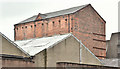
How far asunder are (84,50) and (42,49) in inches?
210

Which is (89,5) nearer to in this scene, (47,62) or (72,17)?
(72,17)

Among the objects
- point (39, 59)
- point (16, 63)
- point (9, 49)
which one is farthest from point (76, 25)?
point (16, 63)

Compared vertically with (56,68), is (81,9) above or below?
above

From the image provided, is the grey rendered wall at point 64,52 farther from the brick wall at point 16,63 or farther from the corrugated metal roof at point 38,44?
the brick wall at point 16,63

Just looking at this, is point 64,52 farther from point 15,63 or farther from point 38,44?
point 15,63

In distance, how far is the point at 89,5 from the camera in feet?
107

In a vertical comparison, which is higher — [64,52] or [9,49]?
[9,49]

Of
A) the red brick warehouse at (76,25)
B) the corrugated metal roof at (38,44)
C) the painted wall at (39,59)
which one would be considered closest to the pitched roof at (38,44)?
the corrugated metal roof at (38,44)

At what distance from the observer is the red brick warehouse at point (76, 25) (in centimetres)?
3142

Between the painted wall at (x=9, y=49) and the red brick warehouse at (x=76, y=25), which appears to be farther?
the red brick warehouse at (x=76, y=25)

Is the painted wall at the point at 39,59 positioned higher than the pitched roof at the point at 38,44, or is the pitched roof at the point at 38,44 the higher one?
the pitched roof at the point at 38,44

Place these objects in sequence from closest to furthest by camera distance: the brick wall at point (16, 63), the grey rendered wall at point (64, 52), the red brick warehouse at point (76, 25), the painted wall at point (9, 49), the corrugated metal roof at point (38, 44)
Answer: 1. the brick wall at point (16, 63)
2. the painted wall at point (9, 49)
3. the grey rendered wall at point (64, 52)
4. the corrugated metal roof at point (38, 44)
5. the red brick warehouse at point (76, 25)

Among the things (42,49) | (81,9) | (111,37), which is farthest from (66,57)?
(111,37)

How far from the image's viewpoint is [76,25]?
103ft
